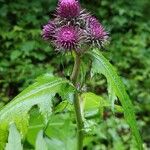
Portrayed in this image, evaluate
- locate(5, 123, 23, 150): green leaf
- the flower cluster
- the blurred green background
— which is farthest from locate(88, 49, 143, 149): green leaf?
the blurred green background

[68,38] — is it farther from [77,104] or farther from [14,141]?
[14,141]

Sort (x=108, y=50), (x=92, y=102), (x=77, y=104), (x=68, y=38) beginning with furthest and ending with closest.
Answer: (x=108, y=50)
(x=92, y=102)
(x=77, y=104)
(x=68, y=38)

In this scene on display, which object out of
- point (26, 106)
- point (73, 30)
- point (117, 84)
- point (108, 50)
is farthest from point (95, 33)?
point (108, 50)

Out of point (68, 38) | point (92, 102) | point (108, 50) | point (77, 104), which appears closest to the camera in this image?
point (68, 38)

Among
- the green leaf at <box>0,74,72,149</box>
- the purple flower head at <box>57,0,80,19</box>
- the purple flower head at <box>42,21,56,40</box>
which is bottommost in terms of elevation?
the green leaf at <box>0,74,72,149</box>

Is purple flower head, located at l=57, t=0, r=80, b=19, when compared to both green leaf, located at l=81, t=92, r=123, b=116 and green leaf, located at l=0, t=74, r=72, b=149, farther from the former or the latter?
green leaf, located at l=81, t=92, r=123, b=116

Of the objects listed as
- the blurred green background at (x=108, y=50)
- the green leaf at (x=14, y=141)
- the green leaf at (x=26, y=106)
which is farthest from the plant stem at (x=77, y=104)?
the blurred green background at (x=108, y=50)
